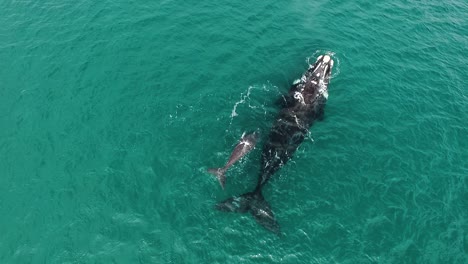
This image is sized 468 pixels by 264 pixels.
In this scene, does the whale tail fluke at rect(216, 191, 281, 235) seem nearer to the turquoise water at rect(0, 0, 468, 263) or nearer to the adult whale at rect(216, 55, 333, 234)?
the adult whale at rect(216, 55, 333, 234)

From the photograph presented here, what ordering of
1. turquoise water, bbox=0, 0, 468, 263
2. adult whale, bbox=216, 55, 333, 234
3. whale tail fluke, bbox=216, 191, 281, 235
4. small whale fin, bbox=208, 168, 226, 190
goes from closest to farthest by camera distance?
turquoise water, bbox=0, 0, 468, 263, whale tail fluke, bbox=216, 191, 281, 235, adult whale, bbox=216, 55, 333, 234, small whale fin, bbox=208, 168, 226, 190

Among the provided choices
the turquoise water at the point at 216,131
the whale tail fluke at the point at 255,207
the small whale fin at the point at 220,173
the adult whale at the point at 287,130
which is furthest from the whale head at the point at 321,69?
the whale tail fluke at the point at 255,207

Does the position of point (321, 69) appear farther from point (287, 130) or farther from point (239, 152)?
point (239, 152)

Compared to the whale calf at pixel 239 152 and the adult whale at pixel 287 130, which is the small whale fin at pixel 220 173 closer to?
the whale calf at pixel 239 152

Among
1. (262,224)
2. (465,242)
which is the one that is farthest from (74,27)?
(465,242)

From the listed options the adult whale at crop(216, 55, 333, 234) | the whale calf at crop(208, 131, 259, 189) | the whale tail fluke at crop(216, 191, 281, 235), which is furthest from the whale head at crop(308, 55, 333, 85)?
the whale tail fluke at crop(216, 191, 281, 235)

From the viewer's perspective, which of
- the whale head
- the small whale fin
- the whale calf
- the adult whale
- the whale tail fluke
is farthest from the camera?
the whale head

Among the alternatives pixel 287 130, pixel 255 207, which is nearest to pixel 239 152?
pixel 255 207
